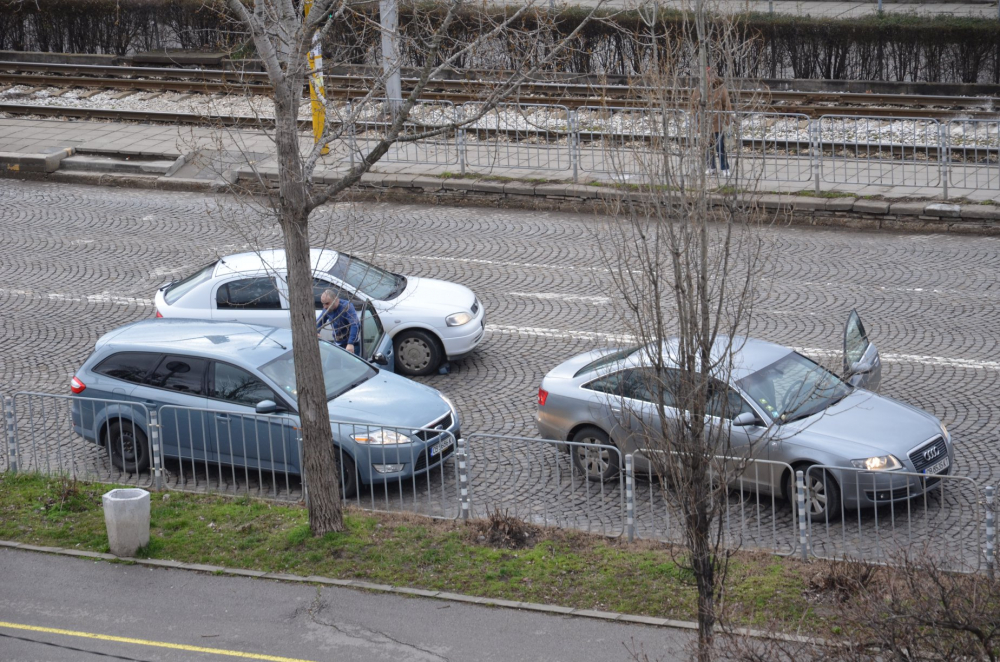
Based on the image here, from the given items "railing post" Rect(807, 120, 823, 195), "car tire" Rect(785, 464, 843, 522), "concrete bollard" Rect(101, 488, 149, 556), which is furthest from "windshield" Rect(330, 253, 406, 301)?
"railing post" Rect(807, 120, 823, 195)

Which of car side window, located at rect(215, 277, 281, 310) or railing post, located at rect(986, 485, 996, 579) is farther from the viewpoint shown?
car side window, located at rect(215, 277, 281, 310)

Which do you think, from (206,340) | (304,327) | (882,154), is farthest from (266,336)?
(882,154)

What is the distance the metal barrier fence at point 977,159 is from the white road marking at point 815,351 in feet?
21.4

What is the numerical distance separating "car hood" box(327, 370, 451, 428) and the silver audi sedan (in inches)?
44.6

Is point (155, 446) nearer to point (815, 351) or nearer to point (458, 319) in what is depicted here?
point (458, 319)

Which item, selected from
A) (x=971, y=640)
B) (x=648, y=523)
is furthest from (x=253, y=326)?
(x=971, y=640)

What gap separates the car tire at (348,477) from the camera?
1097 centimetres

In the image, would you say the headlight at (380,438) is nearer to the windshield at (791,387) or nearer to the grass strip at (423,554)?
the grass strip at (423,554)

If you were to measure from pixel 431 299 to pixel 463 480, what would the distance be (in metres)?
4.26

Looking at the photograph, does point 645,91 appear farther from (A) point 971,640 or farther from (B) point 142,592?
(B) point 142,592

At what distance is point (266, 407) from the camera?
436 inches

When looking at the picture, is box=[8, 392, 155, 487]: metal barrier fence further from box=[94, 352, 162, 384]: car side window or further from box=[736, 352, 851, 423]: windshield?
box=[736, 352, 851, 423]: windshield

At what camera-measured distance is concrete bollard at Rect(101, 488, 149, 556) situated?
32.2ft

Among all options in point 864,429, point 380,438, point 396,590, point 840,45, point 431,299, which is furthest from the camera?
point 840,45
